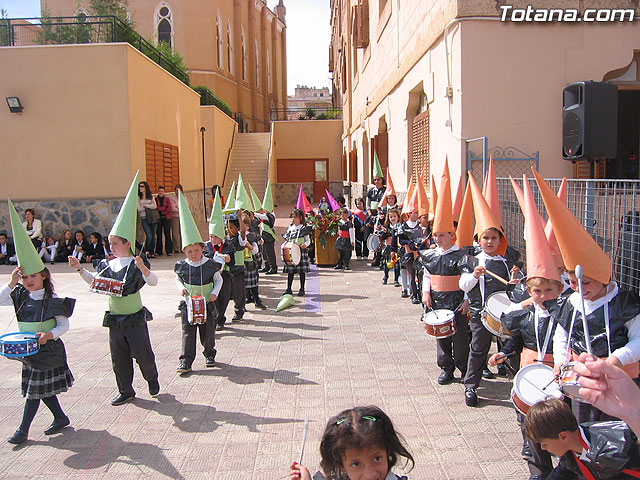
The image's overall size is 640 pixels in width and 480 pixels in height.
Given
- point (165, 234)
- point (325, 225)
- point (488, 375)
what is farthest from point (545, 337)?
point (165, 234)

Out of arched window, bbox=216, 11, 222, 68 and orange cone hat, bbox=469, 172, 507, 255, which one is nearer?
orange cone hat, bbox=469, 172, 507, 255

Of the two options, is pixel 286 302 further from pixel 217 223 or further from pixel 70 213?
pixel 70 213

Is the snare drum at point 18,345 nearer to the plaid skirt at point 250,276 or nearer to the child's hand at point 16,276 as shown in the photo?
the child's hand at point 16,276

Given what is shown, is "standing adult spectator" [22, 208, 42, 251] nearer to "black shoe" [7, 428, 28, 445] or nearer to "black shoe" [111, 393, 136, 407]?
"black shoe" [111, 393, 136, 407]

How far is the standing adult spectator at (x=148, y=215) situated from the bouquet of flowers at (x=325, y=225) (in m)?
4.17

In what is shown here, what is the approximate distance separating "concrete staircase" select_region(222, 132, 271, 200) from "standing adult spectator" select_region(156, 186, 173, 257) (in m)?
12.1

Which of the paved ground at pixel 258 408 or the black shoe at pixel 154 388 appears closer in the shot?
the paved ground at pixel 258 408

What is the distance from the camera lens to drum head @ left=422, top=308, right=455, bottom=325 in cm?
553

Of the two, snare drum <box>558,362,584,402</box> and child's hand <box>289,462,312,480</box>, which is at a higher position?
snare drum <box>558,362,584,402</box>

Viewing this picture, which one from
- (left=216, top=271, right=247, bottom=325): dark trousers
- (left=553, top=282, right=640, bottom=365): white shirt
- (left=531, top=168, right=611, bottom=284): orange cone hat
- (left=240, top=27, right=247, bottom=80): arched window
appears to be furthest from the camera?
(left=240, top=27, right=247, bottom=80): arched window

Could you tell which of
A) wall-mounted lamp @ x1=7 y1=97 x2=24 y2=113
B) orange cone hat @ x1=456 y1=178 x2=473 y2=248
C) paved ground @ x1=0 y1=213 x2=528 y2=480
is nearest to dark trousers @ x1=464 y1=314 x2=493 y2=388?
paved ground @ x1=0 y1=213 x2=528 y2=480

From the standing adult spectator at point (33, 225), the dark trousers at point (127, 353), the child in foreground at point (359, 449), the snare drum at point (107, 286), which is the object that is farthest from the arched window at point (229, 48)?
the child in foreground at point (359, 449)
